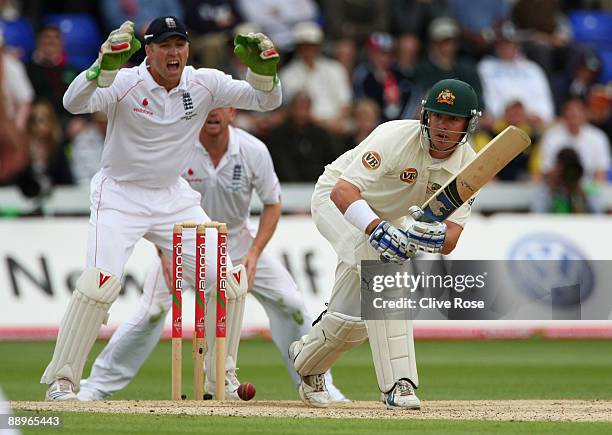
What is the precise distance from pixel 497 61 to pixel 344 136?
99.0 inches

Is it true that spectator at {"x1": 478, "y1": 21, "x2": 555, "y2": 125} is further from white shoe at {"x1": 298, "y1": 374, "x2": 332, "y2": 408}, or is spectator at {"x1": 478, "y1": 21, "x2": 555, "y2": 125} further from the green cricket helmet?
the green cricket helmet

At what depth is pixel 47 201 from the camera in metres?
13.8

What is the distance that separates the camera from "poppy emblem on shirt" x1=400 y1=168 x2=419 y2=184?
7.54 meters

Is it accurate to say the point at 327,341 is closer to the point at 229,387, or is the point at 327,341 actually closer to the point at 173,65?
the point at 229,387

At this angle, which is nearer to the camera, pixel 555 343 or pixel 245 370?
pixel 245 370

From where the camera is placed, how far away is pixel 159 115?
8.30 meters

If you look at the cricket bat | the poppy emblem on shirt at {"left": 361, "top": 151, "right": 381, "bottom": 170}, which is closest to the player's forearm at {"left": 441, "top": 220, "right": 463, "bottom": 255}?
the cricket bat

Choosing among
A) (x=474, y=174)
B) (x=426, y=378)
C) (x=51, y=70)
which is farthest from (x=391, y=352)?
(x=51, y=70)

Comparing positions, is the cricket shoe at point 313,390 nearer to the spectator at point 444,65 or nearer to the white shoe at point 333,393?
the white shoe at point 333,393

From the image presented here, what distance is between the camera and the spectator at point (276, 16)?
1602 centimetres

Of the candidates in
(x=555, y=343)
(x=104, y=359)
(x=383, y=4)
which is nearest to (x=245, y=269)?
(x=104, y=359)

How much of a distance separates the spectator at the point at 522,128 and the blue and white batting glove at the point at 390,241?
7792 mm

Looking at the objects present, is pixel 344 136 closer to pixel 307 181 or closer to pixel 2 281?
pixel 307 181

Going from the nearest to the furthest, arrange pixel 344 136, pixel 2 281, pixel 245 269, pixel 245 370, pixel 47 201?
pixel 245 269
pixel 245 370
pixel 2 281
pixel 47 201
pixel 344 136
